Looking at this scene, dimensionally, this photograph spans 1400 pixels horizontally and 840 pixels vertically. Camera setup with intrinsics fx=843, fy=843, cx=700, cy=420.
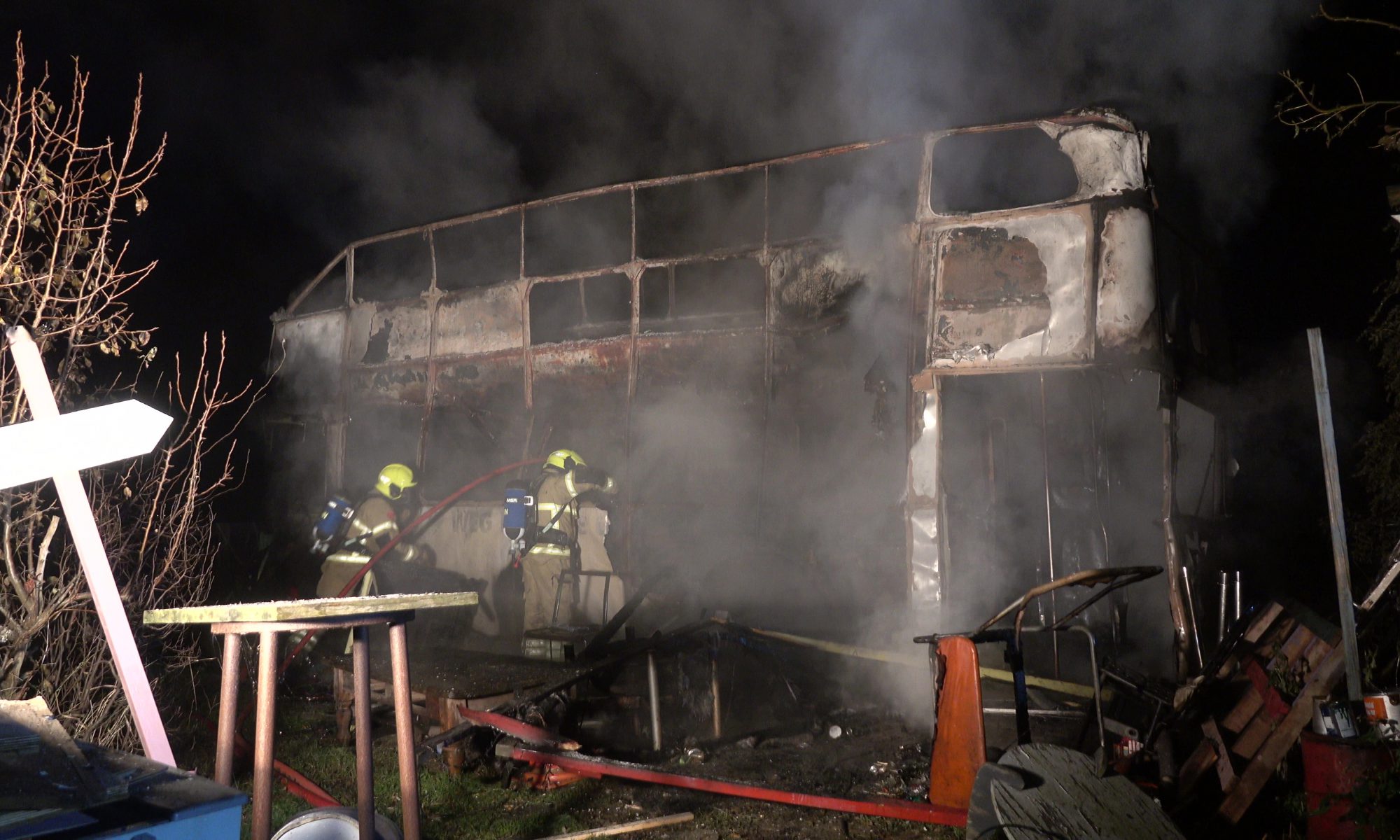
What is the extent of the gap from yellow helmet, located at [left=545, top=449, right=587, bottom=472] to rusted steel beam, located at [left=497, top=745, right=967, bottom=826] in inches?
131

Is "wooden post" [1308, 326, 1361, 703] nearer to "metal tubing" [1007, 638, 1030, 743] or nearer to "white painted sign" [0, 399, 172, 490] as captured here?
"metal tubing" [1007, 638, 1030, 743]

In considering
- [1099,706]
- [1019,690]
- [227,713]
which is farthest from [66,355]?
[1099,706]

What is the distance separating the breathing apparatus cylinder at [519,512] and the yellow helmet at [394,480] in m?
1.52

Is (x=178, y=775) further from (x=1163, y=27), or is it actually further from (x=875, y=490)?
(x=1163, y=27)

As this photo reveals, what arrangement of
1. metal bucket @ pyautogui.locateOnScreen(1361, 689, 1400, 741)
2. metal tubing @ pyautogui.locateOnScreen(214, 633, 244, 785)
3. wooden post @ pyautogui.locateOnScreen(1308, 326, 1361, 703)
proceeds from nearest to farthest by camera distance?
1. metal tubing @ pyautogui.locateOnScreen(214, 633, 244, 785)
2. metal bucket @ pyautogui.locateOnScreen(1361, 689, 1400, 741)
3. wooden post @ pyautogui.locateOnScreen(1308, 326, 1361, 703)

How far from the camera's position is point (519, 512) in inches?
313

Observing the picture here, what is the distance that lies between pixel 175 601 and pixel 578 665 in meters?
2.69

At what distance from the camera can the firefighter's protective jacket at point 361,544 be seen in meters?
7.94

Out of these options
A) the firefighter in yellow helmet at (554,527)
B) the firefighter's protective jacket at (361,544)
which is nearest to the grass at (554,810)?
the firefighter's protective jacket at (361,544)

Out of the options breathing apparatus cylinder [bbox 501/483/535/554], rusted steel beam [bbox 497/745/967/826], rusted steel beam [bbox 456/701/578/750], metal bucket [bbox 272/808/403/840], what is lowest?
rusted steel beam [bbox 497/745/967/826]

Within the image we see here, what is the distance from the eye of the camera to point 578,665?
20.7ft

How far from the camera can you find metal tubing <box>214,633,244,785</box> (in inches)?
112

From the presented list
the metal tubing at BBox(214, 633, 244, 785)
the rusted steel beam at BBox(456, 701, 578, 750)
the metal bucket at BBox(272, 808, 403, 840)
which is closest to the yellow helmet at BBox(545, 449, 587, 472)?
the rusted steel beam at BBox(456, 701, 578, 750)

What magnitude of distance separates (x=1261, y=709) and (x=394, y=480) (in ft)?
25.1
